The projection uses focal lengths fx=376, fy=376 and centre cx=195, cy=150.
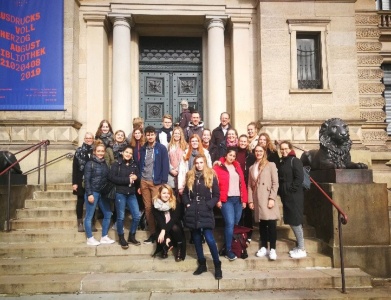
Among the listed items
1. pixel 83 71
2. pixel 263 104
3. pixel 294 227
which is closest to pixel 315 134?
pixel 263 104

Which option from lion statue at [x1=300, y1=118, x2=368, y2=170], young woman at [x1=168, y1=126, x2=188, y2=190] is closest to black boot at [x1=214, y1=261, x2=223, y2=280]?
young woman at [x1=168, y1=126, x2=188, y2=190]

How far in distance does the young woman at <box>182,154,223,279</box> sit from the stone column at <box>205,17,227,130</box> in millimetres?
6172

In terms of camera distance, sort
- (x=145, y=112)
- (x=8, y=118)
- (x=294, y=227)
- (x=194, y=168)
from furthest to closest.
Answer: (x=145, y=112) < (x=8, y=118) < (x=294, y=227) < (x=194, y=168)

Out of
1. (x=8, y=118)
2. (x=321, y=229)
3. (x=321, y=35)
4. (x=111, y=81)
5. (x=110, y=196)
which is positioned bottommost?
(x=321, y=229)

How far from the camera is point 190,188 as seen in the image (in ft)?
21.4

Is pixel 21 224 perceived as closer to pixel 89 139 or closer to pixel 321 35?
pixel 89 139

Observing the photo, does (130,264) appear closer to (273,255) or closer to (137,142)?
(137,142)

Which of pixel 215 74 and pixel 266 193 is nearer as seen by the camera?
pixel 266 193

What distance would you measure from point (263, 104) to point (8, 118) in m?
8.15

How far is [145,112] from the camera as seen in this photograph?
13875 millimetres

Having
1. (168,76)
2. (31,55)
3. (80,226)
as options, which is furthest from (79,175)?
(168,76)

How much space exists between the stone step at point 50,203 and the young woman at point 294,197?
16.7 feet

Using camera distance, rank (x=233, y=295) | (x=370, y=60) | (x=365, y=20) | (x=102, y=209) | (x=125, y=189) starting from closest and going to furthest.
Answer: (x=233, y=295) < (x=125, y=189) < (x=102, y=209) < (x=370, y=60) < (x=365, y=20)

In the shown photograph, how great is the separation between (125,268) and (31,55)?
27.5 ft
